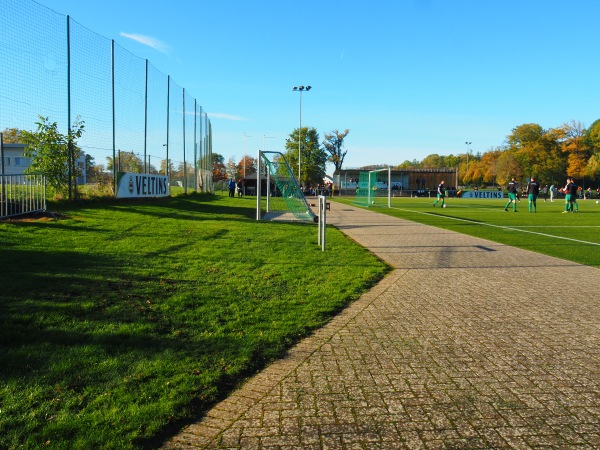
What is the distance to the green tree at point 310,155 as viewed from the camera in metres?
96.6

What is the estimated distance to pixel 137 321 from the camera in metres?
5.02

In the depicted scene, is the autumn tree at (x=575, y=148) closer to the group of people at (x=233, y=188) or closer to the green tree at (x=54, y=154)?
the group of people at (x=233, y=188)

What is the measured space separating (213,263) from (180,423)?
5.54m

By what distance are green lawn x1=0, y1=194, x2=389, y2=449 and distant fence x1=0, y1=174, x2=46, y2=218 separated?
3.70 feet

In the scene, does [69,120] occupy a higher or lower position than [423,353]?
higher

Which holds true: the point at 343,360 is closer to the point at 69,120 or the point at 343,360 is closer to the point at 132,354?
the point at 132,354

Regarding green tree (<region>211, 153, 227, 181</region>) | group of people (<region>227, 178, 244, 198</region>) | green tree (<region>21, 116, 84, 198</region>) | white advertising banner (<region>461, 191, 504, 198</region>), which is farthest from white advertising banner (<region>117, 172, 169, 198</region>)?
green tree (<region>211, 153, 227, 181</region>)

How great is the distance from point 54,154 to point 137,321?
12.7 meters

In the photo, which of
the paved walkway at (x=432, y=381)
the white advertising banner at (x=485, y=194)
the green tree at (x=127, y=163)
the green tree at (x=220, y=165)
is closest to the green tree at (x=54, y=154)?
the green tree at (x=127, y=163)

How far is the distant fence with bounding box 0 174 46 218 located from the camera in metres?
11.7

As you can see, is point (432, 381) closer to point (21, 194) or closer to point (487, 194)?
point (21, 194)

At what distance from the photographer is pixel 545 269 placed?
9109mm

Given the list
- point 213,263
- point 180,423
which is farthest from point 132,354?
point 213,263

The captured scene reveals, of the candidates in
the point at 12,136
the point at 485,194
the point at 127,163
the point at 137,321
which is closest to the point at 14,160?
the point at 12,136
